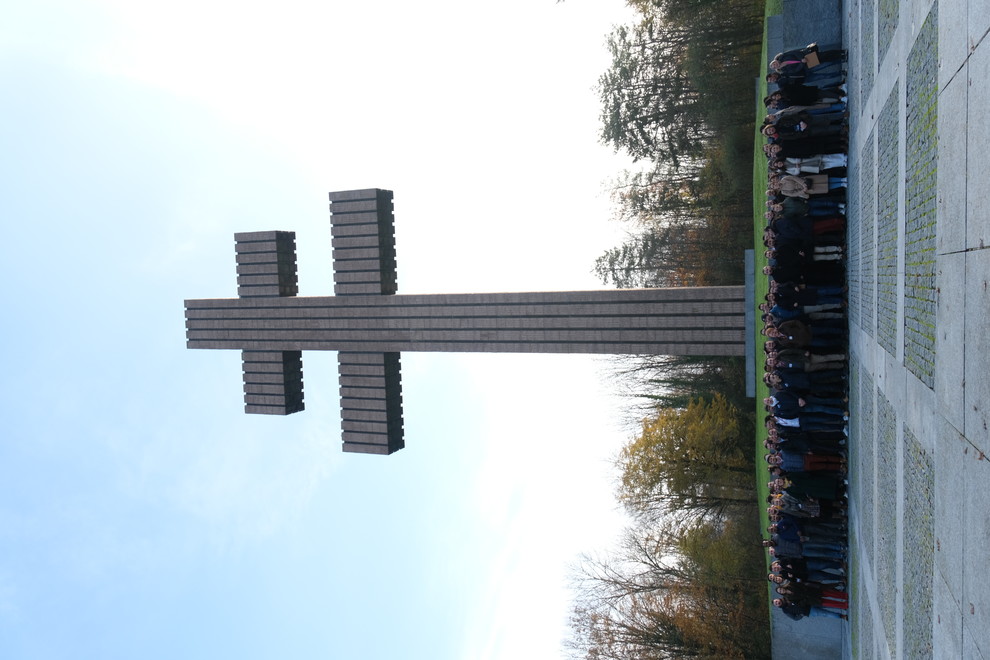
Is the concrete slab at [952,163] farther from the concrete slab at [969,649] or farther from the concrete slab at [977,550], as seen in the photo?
the concrete slab at [969,649]

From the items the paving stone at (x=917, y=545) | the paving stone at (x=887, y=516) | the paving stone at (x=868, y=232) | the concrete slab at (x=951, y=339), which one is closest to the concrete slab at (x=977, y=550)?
the concrete slab at (x=951, y=339)

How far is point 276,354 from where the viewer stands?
2692 cm

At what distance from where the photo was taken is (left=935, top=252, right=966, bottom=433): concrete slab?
6.41m

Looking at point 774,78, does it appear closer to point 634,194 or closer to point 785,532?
point 785,532

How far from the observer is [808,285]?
1466cm

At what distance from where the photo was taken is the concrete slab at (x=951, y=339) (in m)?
6.41

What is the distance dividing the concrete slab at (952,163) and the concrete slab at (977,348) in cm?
46

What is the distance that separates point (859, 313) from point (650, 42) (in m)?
21.6

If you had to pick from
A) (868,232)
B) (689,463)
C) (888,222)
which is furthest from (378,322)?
(888,222)

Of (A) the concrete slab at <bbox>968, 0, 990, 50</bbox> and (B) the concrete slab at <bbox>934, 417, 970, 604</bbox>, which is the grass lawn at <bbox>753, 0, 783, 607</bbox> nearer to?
(B) the concrete slab at <bbox>934, 417, 970, 604</bbox>

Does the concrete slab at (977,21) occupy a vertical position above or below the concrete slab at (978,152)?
above

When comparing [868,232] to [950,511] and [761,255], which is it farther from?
[761,255]

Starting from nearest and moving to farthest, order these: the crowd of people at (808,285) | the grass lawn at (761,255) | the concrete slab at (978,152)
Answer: the concrete slab at (978,152) → the crowd of people at (808,285) → the grass lawn at (761,255)

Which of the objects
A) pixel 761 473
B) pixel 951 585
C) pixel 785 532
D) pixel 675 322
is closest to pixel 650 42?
pixel 675 322
